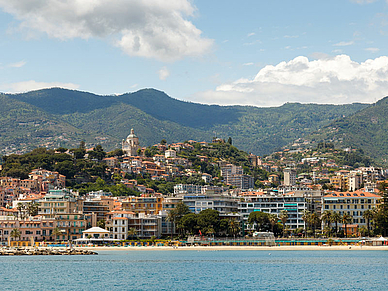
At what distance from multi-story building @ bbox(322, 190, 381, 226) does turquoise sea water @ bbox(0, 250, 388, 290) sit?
2996cm

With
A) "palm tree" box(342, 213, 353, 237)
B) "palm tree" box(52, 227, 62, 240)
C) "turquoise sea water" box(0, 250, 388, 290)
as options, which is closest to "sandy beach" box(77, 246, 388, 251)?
"turquoise sea water" box(0, 250, 388, 290)

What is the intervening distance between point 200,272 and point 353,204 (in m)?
67.7

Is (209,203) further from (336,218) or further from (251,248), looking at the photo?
(336,218)

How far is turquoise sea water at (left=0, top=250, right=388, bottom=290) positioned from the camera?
2557 inches

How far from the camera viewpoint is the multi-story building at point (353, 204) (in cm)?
13625

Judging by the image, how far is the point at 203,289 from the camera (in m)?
62.8

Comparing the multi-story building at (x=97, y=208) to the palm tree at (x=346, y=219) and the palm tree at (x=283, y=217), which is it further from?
the palm tree at (x=346, y=219)

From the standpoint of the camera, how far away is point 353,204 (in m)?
137

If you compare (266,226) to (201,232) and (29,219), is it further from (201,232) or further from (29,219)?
(29,219)

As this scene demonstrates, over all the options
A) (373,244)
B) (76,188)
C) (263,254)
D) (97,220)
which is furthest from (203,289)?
(76,188)

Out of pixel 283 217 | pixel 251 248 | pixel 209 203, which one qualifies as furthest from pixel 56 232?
pixel 283 217

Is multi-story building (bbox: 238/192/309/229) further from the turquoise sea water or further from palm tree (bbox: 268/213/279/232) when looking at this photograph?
the turquoise sea water

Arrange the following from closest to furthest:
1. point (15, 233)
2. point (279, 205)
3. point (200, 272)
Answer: point (200, 272), point (15, 233), point (279, 205)

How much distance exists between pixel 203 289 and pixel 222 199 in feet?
253
